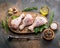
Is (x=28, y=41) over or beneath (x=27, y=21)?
beneath

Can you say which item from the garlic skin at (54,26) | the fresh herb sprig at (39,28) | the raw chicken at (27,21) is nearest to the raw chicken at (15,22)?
the raw chicken at (27,21)

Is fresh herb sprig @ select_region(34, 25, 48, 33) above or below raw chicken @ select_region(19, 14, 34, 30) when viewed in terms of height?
below

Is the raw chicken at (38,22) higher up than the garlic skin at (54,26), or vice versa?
the raw chicken at (38,22)

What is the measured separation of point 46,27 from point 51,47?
0.17 meters

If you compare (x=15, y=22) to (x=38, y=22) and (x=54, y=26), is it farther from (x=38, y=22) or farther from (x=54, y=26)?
(x=54, y=26)

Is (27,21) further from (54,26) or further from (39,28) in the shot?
(54,26)

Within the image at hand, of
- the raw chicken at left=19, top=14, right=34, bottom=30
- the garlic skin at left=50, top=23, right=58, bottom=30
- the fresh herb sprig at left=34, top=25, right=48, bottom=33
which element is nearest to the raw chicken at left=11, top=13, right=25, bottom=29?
the raw chicken at left=19, top=14, right=34, bottom=30

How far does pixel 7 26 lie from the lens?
2.32 metres

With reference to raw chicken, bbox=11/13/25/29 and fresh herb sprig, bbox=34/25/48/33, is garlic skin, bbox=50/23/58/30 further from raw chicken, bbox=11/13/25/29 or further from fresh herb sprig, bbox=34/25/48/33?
raw chicken, bbox=11/13/25/29

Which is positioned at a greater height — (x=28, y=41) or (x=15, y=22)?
(x=15, y=22)

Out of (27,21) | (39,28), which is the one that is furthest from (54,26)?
(27,21)

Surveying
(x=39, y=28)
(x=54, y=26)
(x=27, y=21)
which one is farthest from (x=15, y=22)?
(x=54, y=26)

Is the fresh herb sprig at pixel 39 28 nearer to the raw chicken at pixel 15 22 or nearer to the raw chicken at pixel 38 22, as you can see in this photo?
the raw chicken at pixel 38 22

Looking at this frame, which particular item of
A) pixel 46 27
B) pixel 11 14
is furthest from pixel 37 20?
pixel 11 14
